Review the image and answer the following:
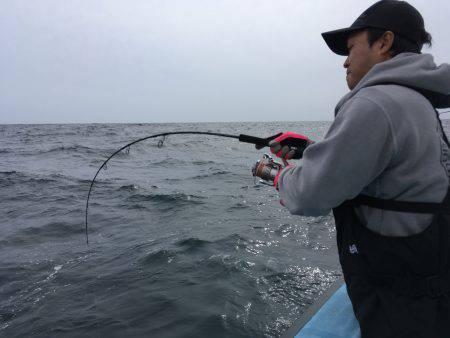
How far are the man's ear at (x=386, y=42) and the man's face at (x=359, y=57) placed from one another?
0.11 feet

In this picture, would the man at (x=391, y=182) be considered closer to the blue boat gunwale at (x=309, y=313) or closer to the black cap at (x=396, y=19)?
the black cap at (x=396, y=19)

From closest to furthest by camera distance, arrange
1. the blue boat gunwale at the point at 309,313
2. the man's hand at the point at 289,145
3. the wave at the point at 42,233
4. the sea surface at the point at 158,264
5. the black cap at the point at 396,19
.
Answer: the black cap at the point at 396,19 → the man's hand at the point at 289,145 → the blue boat gunwale at the point at 309,313 → the sea surface at the point at 158,264 → the wave at the point at 42,233

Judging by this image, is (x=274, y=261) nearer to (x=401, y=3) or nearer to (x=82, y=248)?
(x=82, y=248)

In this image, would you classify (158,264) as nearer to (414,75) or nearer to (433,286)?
(433,286)

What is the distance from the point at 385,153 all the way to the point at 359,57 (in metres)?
0.64

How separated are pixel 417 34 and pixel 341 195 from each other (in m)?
0.89

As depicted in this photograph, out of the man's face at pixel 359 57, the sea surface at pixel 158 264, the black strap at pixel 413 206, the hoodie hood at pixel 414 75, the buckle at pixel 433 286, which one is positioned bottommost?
the sea surface at pixel 158 264

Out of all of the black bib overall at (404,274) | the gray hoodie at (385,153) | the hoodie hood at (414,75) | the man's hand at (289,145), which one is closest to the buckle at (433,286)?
the black bib overall at (404,274)

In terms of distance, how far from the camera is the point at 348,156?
1.42 meters

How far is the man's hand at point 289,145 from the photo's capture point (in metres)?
2.26

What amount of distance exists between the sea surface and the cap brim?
2781mm

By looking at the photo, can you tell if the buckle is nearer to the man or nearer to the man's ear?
the man

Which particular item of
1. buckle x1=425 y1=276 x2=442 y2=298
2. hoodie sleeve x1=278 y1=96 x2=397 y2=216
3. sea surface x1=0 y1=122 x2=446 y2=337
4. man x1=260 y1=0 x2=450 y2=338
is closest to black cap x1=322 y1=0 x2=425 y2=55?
man x1=260 y1=0 x2=450 y2=338

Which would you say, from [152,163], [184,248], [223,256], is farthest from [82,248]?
[152,163]
